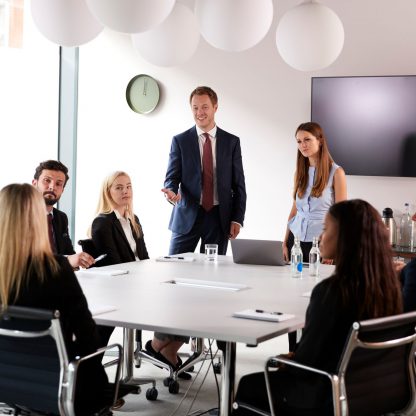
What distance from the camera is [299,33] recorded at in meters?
4.35

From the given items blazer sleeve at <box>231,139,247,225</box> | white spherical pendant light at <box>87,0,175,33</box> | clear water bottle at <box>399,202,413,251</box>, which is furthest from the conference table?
clear water bottle at <box>399,202,413,251</box>

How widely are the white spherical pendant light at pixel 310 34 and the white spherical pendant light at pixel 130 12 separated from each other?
3.44 feet

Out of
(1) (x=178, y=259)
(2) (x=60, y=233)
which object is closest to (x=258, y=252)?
(1) (x=178, y=259)

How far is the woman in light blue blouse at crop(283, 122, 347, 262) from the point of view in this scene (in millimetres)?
A: 5371

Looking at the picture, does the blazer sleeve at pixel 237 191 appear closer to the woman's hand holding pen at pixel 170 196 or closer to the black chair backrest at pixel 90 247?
the woman's hand holding pen at pixel 170 196

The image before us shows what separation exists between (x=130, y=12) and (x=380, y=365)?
5.88ft

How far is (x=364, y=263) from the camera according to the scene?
2.77 meters

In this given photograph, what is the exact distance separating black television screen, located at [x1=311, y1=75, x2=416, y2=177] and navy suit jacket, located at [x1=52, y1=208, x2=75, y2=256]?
2819 millimetres

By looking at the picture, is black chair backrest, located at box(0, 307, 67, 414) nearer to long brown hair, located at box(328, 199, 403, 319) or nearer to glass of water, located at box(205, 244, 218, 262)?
long brown hair, located at box(328, 199, 403, 319)

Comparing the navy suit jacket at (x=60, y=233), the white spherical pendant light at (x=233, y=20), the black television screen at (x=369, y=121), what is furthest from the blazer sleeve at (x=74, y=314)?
the black television screen at (x=369, y=121)

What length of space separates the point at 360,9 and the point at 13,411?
15.9 feet

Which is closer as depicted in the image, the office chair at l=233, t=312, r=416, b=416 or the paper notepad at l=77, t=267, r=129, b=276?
the office chair at l=233, t=312, r=416, b=416

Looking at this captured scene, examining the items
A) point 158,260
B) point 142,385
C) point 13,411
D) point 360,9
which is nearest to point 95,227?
point 158,260

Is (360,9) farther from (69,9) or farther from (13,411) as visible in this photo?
(13,411)
